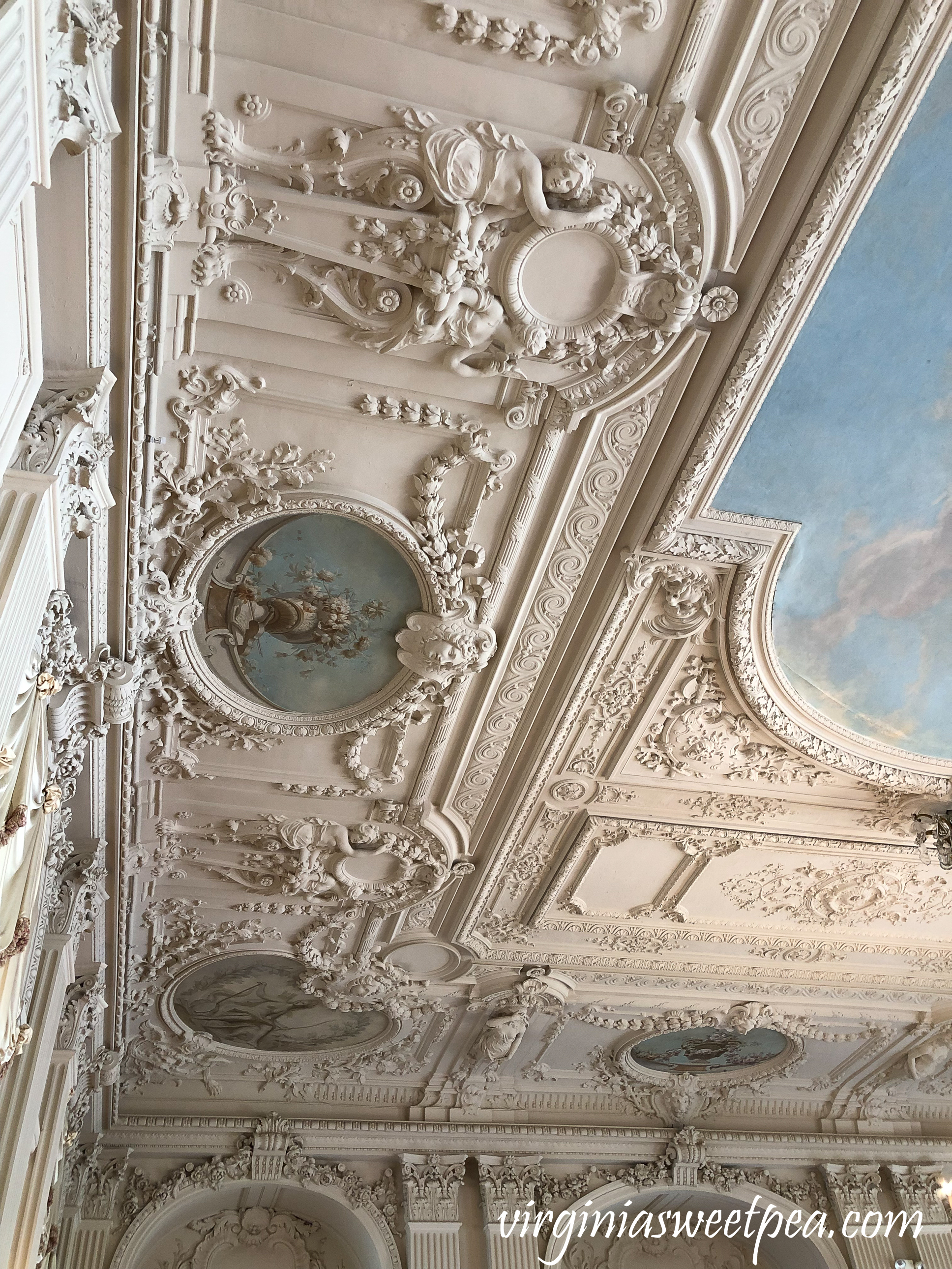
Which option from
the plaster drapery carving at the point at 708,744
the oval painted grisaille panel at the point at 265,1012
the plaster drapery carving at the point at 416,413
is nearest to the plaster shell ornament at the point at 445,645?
the plaster drapery carving at the point at 416,413

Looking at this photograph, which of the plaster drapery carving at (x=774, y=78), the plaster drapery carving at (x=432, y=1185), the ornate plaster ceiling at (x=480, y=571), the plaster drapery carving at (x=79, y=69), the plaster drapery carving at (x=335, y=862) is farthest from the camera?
the plaster drapery carving at (x=432, y=1185)

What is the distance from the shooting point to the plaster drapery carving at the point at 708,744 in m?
7.46

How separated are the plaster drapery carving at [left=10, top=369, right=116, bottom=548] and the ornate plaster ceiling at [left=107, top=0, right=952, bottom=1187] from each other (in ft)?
1.79

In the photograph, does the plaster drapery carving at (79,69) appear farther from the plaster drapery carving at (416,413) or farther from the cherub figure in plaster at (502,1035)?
the cherub figure in plaster at (502,1035)

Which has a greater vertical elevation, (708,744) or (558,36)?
(558,36)

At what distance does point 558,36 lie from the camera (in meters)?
4.24

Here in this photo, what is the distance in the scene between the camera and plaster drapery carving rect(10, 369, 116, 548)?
13.3ft

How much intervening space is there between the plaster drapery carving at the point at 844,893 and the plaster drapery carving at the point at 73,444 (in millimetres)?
7309

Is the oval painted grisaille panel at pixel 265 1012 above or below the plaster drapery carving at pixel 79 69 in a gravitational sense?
below

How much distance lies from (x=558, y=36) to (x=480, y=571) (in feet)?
10.6

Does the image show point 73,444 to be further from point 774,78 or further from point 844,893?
point 844,893

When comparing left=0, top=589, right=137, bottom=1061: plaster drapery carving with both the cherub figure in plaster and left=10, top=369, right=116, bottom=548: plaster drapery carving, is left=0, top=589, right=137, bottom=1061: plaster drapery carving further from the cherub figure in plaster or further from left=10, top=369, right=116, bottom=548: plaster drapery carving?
the cherub figure in plaster

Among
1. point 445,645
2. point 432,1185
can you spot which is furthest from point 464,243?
point 432,1185

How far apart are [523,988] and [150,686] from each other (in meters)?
5.85
